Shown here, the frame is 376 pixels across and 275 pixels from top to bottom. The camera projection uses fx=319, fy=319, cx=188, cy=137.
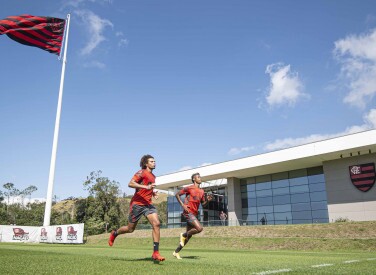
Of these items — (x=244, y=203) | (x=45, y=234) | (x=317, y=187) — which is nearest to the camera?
(x=45, y=234)

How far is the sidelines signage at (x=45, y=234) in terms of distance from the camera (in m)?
28.7

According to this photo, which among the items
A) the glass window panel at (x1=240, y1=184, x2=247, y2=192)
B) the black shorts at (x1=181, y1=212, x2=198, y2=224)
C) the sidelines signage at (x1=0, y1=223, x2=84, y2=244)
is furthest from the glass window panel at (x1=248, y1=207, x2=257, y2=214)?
the black shorts at (x1=181, y1=212, x2=198, y2=224)

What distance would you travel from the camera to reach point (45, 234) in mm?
30031

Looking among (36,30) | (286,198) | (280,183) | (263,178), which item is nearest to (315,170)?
(280,183)

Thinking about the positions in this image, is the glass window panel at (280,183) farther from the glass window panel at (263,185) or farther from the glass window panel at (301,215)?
the glass window panel at (301,215)

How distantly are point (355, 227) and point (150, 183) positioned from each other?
25.6m

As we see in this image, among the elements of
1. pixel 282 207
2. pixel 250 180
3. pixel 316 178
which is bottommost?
pixel 282 207

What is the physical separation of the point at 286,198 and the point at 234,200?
7.06 metres

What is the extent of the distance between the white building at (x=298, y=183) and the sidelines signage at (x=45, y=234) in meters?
19.5

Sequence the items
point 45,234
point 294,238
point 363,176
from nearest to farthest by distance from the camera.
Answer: point 294,238
point 45,234
point 363,176

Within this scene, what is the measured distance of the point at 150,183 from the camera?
636cm

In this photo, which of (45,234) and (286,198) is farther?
(286,198)

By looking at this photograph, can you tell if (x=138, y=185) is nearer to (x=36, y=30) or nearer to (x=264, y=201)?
(x=36, y=30)

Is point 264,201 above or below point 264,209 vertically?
above
